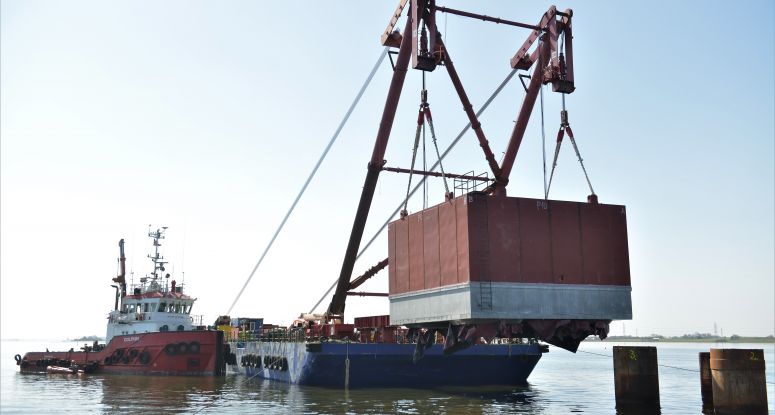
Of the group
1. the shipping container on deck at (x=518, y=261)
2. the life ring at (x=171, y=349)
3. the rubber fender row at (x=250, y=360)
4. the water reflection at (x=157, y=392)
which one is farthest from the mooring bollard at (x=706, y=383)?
the life ring at (x=171, y=349)

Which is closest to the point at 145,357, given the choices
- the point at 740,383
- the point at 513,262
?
the point at 513,262

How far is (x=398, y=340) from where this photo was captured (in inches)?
1305

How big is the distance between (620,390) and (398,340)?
1100cm

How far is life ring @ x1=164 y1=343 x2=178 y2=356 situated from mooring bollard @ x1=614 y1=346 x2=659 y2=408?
1145 inches

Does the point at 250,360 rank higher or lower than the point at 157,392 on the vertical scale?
higher

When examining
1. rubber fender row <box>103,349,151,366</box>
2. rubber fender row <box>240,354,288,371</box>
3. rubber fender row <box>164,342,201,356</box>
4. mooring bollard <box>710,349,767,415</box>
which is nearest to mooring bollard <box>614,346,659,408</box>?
mooring bollard <box>710,349,767,415</box>

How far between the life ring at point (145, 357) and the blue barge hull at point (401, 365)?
Result: 1373 cm

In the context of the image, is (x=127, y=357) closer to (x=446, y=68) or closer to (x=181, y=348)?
(x=181, y=348)

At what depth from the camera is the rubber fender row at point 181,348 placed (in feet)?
144

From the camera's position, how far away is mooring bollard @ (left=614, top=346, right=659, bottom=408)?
2589cm

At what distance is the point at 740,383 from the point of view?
21.8m

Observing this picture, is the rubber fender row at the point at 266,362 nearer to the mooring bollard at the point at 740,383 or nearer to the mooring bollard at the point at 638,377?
the mooring bollard at the point at 638,377

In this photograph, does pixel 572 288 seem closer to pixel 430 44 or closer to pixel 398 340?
pixel 430 44

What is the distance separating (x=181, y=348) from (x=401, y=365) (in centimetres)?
A: 1876
